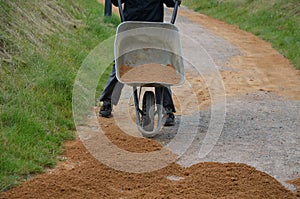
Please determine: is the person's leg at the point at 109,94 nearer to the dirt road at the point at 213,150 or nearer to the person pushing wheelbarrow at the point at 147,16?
the person pushing wheelbarrow at the point at 147,16

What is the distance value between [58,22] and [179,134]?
4714 mm

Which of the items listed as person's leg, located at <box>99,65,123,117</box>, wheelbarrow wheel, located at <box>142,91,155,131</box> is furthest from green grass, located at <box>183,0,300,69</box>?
wheelbarrow wheel, located at <box>142,91,155,131</box>

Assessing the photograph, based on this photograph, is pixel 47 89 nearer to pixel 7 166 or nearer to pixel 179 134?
pixel 179 134

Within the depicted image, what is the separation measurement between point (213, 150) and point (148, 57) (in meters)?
1.63

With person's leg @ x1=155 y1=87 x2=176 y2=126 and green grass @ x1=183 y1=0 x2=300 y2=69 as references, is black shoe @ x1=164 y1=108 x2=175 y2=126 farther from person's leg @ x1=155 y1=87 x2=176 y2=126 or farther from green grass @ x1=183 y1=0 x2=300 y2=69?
green grass @ x1=183 y1=0 x2=300 y2=69

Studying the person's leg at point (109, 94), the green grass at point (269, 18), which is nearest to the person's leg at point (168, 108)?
the person's leg at point (109, 94)

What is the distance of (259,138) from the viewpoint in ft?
24.1

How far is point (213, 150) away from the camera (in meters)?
6.73

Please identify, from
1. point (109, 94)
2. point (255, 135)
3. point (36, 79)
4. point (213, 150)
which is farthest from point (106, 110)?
point (255, 135)

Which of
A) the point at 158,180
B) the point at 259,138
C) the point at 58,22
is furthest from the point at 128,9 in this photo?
the point at 58,22

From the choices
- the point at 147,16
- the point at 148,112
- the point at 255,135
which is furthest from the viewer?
the point at 147,16

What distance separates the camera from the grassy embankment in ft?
19.3

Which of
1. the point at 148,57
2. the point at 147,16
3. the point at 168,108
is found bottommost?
the point at 168,108

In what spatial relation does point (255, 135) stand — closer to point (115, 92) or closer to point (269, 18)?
point (115, 92)
